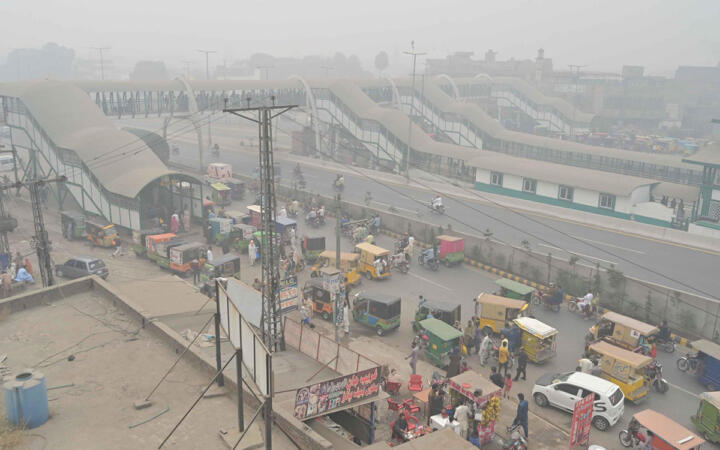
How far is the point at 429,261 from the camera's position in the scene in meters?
34.2

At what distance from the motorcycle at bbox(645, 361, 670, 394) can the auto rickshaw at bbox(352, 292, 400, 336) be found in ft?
33.5

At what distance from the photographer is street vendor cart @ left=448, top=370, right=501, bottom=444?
59.4 ft

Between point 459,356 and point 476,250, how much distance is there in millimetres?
13727

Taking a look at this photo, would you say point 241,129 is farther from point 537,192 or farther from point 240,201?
point 537,192

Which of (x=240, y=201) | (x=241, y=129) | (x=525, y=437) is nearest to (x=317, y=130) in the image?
(x=240, y=201)

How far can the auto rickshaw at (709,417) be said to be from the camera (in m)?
18.7

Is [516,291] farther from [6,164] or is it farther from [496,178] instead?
[6,164]

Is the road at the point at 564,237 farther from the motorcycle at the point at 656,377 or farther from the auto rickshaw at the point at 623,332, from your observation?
the motorcycle at the point at 656,377

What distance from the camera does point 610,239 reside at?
38.0m

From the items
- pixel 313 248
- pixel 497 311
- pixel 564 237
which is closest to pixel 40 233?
pixel 313 248

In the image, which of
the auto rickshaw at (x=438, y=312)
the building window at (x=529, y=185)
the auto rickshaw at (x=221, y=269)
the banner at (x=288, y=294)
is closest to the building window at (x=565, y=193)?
the building window at (x=529, y=185)

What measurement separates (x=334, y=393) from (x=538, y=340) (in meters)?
11.7

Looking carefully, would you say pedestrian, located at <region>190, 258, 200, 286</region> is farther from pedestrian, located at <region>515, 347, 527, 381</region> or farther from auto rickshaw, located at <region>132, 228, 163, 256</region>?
pedestrian, located at <region>515, 347, 527, 381</region>

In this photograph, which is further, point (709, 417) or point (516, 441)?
point (709, 417)
